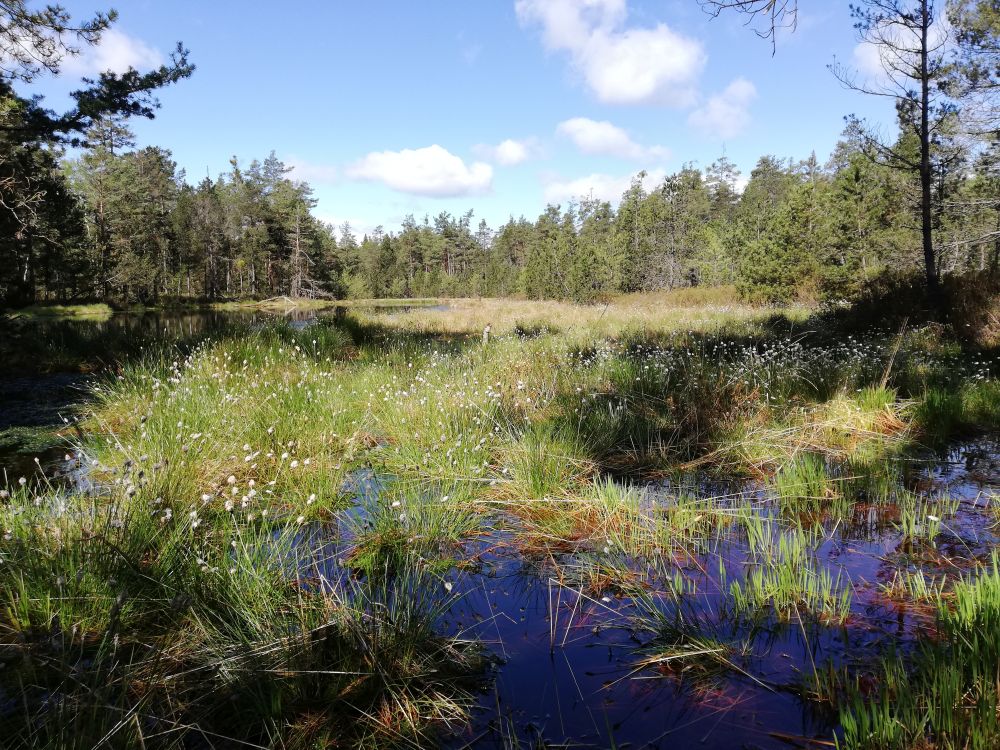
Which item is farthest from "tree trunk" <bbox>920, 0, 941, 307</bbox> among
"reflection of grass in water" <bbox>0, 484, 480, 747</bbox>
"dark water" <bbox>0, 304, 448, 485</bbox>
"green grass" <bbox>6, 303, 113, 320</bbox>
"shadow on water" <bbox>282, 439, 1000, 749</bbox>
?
"green grass" <bbox>6, 303, 113, 320</bbox>

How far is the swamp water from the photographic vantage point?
209 centimetres

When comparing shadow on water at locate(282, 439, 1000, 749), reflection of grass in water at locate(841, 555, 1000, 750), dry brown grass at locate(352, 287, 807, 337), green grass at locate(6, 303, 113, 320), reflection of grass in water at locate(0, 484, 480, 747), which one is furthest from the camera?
green grass at locate(6, 303, 113, 320)

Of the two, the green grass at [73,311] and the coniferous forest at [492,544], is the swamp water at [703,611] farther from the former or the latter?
the green grass at [73,311]

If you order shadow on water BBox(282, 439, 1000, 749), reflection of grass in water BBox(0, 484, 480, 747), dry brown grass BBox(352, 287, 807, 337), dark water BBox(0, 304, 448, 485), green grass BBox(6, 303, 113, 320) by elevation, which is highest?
green grass BBox(6, 303, 113, 320)

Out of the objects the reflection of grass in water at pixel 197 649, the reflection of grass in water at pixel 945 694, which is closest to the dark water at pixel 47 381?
the reflection of grass in water at pixel 197 649

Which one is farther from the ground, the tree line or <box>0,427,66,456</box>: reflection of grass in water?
the tree line

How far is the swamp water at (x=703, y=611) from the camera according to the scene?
82.4 inches

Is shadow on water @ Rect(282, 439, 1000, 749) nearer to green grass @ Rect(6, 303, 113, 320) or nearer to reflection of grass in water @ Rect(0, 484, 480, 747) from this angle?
reflection of grass in water @ Rect(0, 484, 480, 747)

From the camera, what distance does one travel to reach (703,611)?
8.95ft

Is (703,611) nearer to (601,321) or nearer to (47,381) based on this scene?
(47,381)

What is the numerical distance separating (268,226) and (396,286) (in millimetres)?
25459

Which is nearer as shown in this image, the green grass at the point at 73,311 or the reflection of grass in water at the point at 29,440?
the reflection of grass in water at the point at 29,440

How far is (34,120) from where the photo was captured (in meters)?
9.51

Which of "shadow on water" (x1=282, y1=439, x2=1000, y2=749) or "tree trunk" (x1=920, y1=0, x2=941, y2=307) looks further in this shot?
"tree trunk" (x1=920, y1=0, x2=941, y2=307)
